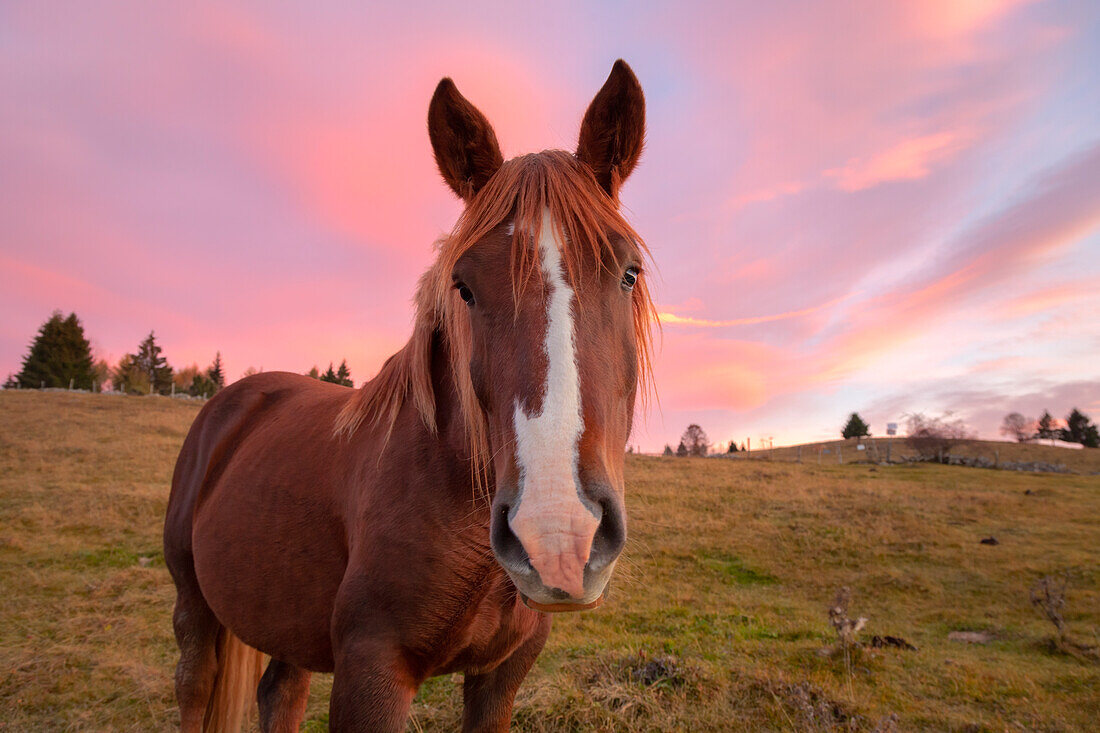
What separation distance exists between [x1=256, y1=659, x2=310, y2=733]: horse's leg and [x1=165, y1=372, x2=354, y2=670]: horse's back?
766 millimetres

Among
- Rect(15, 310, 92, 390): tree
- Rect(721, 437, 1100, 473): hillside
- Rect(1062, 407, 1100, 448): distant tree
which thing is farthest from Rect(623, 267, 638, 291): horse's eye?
Rect(1062, 407, 1100, 448): distant tree

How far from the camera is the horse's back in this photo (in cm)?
219

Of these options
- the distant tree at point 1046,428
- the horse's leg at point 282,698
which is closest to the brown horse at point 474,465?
the horse's leg at point 282,698

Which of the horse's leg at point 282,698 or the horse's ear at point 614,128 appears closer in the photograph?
the horse's ear at point 614,128

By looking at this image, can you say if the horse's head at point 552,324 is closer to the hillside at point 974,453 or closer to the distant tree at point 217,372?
the hillside at point 974,453

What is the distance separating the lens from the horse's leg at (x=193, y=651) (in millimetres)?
3318

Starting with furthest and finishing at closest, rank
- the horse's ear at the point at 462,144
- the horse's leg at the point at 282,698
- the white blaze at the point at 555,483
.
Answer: the horse's leg at the point at 282,698 < the horse's ear at the point at 462,144 < the white blaze at the point at 555,483

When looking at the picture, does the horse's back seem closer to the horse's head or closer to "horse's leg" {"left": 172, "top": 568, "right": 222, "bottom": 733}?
"horse's leg" {"left": 172, "top": 568, "right": 222, "bottom": 733}

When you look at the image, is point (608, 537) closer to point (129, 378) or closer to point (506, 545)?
point (506, 545)

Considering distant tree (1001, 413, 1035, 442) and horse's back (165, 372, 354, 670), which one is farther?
distant tree (1001, 413, 1035, 442)

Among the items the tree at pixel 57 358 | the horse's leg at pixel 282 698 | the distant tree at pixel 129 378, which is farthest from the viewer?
the distant tree at pixel 129 378

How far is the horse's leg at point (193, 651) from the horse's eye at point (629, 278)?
343cm

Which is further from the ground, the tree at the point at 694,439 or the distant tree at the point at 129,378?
the distant tree at the point at 129,378

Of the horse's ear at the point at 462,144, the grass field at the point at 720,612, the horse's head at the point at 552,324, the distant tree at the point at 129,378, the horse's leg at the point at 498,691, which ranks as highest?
the distant tree at the point at 129,378
